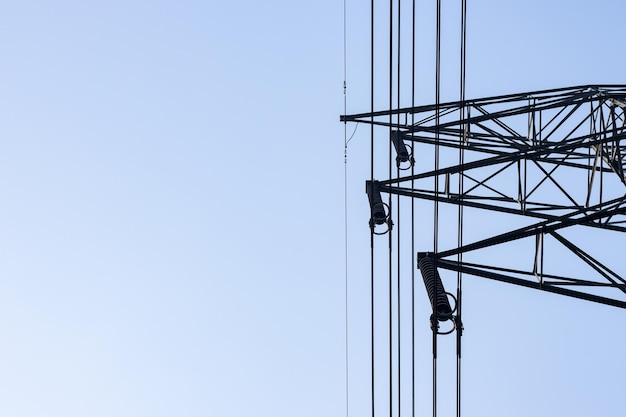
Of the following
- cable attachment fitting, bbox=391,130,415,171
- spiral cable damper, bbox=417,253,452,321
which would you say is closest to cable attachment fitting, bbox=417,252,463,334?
spiral cable damper, bbox=417,253,452,321

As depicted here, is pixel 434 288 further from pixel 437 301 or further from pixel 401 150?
pixel 401 150

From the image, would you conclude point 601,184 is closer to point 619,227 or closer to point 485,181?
point 619,227

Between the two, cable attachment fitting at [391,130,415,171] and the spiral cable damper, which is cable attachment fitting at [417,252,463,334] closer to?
the spiral cable damper

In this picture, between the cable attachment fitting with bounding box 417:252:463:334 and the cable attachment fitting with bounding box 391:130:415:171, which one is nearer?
the cable attachment fitting with bounding box 417:252:463:334

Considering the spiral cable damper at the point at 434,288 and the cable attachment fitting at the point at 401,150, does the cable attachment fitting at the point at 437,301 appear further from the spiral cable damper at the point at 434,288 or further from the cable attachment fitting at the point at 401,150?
the cable attachment fitting at the point at 401,150

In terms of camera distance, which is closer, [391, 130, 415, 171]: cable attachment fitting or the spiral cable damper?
the spiral cable damper

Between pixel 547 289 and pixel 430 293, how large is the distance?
1.49 metres

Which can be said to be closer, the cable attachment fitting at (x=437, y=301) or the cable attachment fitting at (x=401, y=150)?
the cable attachment fitting at (x=437, y=301)

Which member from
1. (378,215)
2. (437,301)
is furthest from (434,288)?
(378,215)

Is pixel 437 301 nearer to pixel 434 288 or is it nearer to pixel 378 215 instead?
pixel 434 288

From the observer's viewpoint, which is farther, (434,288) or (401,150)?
(401,150)

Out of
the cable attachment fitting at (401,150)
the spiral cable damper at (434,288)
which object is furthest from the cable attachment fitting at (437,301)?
the cable attachment fitting at (401,150)

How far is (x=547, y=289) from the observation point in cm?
887

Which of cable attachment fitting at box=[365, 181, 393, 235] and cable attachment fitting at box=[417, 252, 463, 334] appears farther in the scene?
cable attachment fitting at box=[365, 181, 393, 235]
